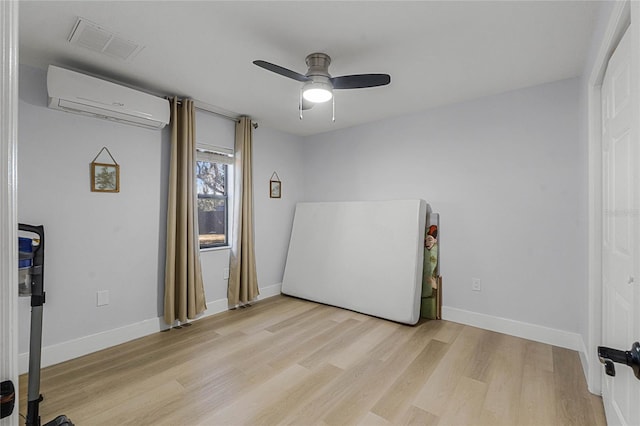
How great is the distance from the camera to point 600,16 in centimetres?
178

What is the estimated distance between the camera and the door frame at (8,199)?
552 millimetres

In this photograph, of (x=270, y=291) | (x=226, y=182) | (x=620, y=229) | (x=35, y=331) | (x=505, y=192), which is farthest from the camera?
(x=270, y=291)

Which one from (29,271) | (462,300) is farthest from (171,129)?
(462,300)

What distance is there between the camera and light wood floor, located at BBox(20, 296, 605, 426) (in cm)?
187

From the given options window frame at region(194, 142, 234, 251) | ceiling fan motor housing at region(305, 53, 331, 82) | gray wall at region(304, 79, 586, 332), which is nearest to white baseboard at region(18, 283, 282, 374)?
window frame at region(194, 142, 234, 251)

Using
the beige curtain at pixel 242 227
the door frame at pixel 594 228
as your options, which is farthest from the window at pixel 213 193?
the door frame at pixel 594 228

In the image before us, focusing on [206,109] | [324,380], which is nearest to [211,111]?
[206,109]

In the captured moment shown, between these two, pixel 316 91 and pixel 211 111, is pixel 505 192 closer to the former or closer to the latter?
pixel 316 91

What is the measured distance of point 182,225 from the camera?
3.21m

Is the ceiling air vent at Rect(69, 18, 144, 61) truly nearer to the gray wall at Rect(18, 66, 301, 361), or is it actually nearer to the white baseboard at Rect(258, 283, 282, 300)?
the gray wall at Rect(18, 66, 301, 361)

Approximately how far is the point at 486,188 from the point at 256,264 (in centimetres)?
300

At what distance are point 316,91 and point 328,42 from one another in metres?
0.34

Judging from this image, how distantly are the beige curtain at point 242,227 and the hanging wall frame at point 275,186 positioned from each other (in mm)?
482

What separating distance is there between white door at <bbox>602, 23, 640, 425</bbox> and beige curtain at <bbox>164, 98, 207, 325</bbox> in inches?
132
